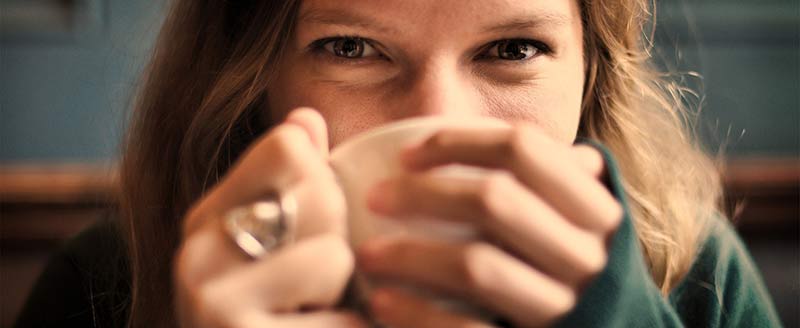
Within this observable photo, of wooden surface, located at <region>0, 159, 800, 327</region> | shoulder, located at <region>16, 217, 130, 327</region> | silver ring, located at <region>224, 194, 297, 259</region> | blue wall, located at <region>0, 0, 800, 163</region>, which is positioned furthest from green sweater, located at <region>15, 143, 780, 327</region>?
blue wall, located at <region>0, 0, 800, 163</region>

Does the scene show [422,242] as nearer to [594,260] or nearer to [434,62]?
[594,260]

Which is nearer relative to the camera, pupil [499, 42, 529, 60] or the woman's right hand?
the woman's right hand

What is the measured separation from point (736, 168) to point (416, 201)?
74.7 inches

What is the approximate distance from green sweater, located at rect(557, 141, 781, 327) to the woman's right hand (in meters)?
0.14

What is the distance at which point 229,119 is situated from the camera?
2.94ft

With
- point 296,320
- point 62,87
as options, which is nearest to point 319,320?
point 296,320

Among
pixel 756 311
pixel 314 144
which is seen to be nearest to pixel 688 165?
pixel 756 311

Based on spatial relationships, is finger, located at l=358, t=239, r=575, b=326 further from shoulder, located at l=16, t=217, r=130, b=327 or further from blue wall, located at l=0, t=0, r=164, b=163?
blue wall, located at l=0, t=0, r=164, b=163

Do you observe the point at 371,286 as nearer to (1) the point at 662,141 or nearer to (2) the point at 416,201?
(2) the point at 416,201

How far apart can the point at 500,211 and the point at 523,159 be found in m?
0.03

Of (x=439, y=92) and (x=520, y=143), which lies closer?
(x=520, y=143)

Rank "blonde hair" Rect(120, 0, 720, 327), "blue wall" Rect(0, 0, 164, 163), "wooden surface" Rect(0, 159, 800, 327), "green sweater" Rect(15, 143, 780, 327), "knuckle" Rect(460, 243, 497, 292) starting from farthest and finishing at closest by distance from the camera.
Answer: "blue wall" Rect(0, 0, 164, 163) → "wooden surface" Rect(0, 159, 800, 327) → "green sweater" Rect(15, 143, 780, 327) → "blonde hair" Rect(120, 0, 720, 327) → "knuckle" Rect(460, 243, 497, 292)

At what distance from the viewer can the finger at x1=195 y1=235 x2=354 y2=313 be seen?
1.43ft

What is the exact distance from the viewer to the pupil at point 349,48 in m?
0.79
